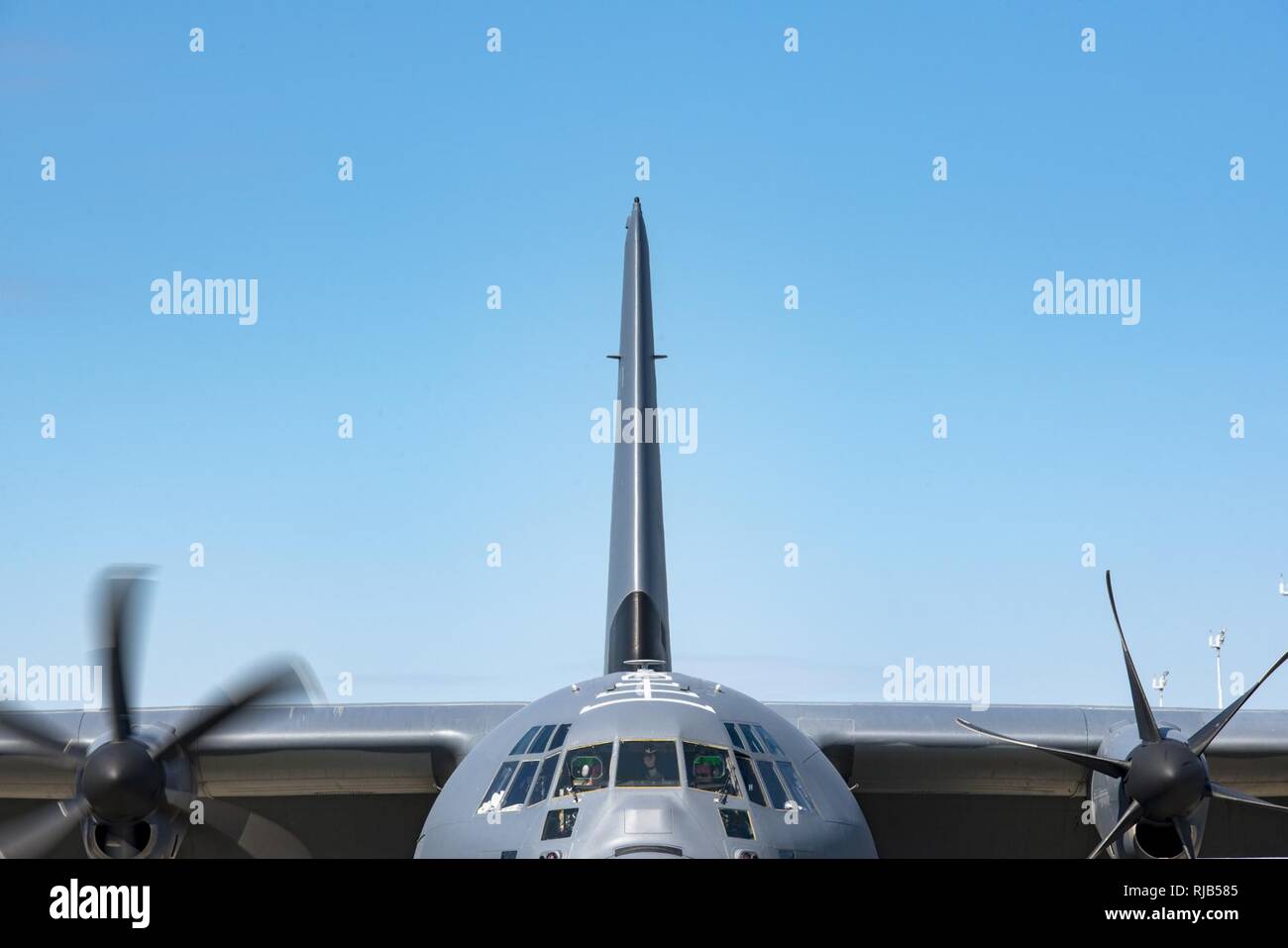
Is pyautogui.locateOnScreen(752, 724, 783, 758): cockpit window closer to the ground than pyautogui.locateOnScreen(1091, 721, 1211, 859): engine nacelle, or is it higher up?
higher up

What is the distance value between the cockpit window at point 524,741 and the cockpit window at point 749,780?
196cm

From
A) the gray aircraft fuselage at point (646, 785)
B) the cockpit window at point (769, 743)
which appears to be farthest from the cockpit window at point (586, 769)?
the cockpit window at point (769, 743)

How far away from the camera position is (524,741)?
1176cm

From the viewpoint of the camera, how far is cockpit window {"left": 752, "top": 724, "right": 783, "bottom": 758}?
11.3 m

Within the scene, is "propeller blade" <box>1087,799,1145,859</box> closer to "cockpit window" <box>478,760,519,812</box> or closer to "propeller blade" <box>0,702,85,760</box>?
"cockpit window" <box>478,760,519,812</box>

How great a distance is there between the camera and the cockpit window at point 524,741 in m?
11.6

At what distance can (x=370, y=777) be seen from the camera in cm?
2027

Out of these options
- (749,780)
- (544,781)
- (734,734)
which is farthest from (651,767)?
(734,734)

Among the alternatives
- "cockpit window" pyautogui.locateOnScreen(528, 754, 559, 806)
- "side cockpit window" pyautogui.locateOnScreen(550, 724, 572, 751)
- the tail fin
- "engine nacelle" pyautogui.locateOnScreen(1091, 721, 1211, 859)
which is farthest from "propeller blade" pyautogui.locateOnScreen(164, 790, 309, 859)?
"engine nacelle" pyautogui.locateOnScreen(1091, 721, 1211, 859)

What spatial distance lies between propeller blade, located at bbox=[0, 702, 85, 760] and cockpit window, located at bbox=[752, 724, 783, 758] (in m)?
9.82

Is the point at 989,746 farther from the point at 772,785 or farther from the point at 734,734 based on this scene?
the point at 772,785
